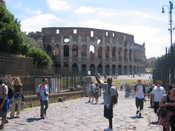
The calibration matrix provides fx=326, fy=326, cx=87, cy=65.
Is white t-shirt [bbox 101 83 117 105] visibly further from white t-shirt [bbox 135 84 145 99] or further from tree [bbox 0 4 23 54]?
tree [bbox 0 4 23 54]

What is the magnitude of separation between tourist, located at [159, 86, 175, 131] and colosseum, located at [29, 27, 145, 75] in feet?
221

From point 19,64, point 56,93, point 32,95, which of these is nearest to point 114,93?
point 32,95

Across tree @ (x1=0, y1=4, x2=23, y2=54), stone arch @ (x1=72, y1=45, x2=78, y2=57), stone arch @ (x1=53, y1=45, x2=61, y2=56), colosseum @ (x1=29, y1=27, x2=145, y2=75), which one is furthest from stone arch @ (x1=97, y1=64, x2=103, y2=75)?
tree @ (x1=0, y1=4, x2=23, y2=54)

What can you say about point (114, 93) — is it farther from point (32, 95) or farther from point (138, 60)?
point (138, 60)

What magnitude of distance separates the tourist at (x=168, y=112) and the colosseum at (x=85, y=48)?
67312 mm

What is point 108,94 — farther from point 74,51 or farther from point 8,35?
point 74,51

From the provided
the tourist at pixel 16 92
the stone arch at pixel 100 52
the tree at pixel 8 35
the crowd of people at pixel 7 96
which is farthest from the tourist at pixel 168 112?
the stone arch at pixel 100 52

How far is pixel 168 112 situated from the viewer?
6742 mm

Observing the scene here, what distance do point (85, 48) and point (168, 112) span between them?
7191 cm

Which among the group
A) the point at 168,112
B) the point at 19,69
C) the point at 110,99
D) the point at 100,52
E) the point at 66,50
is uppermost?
the point at 66,50

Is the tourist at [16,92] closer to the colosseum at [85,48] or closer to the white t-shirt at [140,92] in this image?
the white t-shirt at [140,92]

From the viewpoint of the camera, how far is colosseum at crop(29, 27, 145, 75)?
76.6 metres

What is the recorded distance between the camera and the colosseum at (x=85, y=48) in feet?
251

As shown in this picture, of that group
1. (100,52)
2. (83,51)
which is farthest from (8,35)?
(100,52)
